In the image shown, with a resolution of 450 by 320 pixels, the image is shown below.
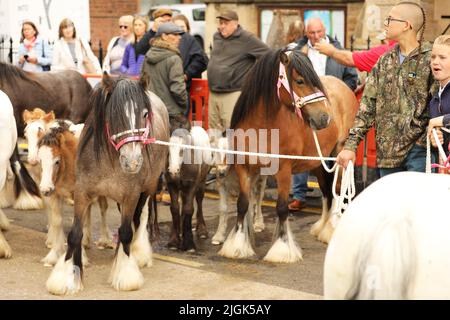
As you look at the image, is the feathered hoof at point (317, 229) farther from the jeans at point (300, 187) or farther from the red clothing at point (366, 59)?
the red clothing at point (366, 59)

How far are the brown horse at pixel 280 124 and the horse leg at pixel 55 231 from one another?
1505 mm

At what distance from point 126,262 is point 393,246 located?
3.66 m

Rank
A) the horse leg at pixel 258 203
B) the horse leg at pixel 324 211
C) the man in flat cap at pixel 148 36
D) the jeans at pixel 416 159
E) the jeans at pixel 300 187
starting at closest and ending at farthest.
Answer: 1. the jeans at pixel 416 159
2. the horse leg at pixel 324 211
3. the horse leg at pixel 258 203
4. the jeans at pixel 300 187
5. the man in flat cap at pixel 148 36

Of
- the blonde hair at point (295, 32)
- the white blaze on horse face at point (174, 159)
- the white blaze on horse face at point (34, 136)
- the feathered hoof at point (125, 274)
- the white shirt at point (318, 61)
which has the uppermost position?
the blonde hair at point (295, 32)

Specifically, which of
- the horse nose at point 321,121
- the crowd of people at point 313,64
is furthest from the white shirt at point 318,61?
the horse nose at point 321,121

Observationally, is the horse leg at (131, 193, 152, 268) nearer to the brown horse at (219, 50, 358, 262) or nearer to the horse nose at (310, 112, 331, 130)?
the brown horse at (219, 50, 358, 262)

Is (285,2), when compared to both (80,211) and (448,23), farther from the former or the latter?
(80,211)

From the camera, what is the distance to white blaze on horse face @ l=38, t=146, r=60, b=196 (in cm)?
730

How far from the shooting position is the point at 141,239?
7.54 metres

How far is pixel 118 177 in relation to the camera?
21.9ft

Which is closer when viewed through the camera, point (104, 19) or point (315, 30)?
point (315, 30)

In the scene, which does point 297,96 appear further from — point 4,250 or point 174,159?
point 4,250

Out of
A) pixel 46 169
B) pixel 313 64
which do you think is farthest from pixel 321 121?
pixel 46 169

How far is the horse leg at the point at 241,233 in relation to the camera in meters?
7.82
